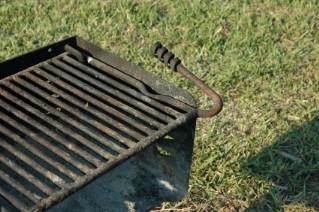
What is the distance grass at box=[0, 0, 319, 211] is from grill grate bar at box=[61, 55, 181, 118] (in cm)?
104

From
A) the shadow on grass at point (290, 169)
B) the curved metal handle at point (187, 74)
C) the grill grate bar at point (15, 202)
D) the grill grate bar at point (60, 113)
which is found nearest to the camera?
the grill grate bar at point (15, 202)

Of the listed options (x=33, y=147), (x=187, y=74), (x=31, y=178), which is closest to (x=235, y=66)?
(x=187, y=74)

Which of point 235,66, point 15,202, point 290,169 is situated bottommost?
point 290,169

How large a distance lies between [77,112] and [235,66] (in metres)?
2.07

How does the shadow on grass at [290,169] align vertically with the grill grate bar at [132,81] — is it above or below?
below

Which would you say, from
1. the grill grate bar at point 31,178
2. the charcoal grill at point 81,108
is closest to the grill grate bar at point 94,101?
the charcoal grill at point 81,108

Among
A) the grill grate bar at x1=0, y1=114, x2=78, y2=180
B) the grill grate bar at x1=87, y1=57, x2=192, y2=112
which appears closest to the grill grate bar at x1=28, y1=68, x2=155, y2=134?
the grill grate bar at x1=87, y1=57, x2=192, y2=112

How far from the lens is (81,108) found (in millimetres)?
1761

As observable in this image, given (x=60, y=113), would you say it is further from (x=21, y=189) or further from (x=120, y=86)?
(x=21, y=189)

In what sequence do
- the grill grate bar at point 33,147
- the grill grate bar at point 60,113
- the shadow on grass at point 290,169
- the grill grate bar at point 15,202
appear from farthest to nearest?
the shadow on grass at point 290,169 → the grill grate bar at point 60,113 → the grill grate bar at point 33,147 → the grill grate bar at point 15,202

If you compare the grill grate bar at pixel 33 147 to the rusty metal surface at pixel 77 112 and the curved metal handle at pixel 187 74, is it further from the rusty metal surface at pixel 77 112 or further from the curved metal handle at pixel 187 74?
the curved metal handle at pixel 187 74

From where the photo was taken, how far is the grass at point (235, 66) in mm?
2836

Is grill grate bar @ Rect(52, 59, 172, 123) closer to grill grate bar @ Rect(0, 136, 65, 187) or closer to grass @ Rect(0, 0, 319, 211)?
grill grate bar @ Rect(0, 136, 65, 187)

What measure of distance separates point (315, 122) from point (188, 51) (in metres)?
1.05
